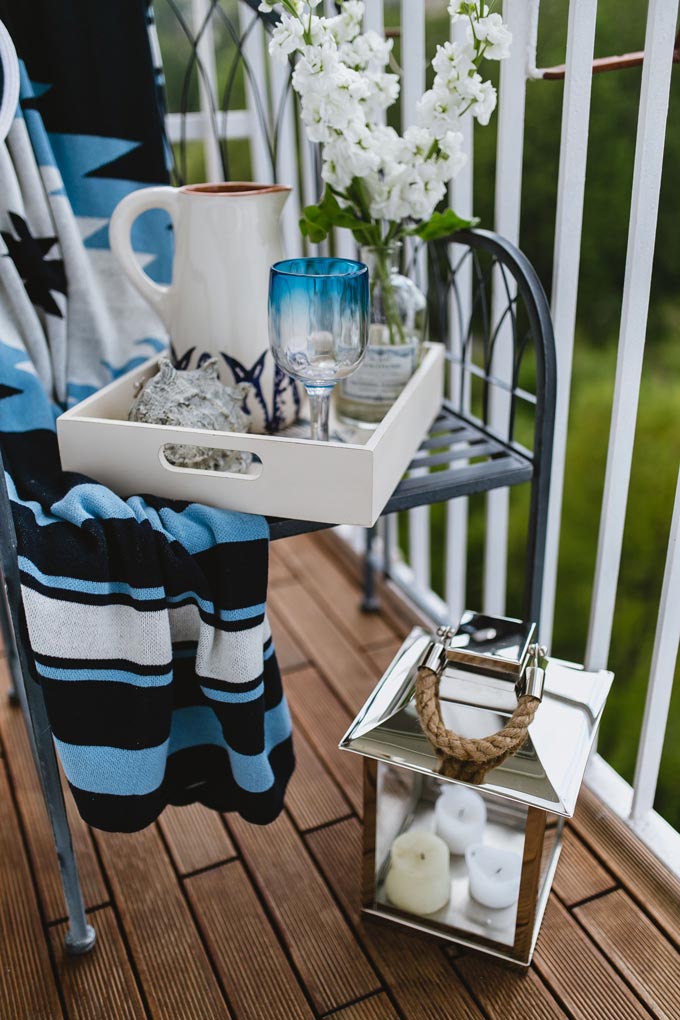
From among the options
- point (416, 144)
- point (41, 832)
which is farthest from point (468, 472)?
point (41, 832)

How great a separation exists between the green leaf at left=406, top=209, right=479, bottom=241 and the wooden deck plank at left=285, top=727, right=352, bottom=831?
0.82 metres

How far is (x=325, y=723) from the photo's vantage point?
1513 millimetres

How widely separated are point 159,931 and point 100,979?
0.29 feet

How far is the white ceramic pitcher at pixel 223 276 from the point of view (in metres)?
1.05

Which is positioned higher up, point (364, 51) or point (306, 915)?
point (364, 51)

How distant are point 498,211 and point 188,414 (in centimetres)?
56

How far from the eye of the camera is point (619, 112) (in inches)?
148

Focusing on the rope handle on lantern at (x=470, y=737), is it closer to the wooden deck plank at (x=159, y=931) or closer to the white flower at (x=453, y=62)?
the wooden deck plank at (x=159, y=931)

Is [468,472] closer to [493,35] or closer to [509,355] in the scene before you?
[509,355]

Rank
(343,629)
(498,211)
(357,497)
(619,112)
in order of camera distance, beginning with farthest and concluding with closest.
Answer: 1. (619,112)
2. (343,629)
3. (498,211)
4. (357,497)

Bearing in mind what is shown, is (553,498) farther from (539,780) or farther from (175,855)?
(175,855)

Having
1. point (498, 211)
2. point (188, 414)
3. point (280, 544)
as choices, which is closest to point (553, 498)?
point (498, 211)

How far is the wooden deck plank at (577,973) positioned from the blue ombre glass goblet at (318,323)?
2.43 ft

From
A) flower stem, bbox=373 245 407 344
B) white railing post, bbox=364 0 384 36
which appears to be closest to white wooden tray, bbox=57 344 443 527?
flower stem, bbox=373 245 407 344
